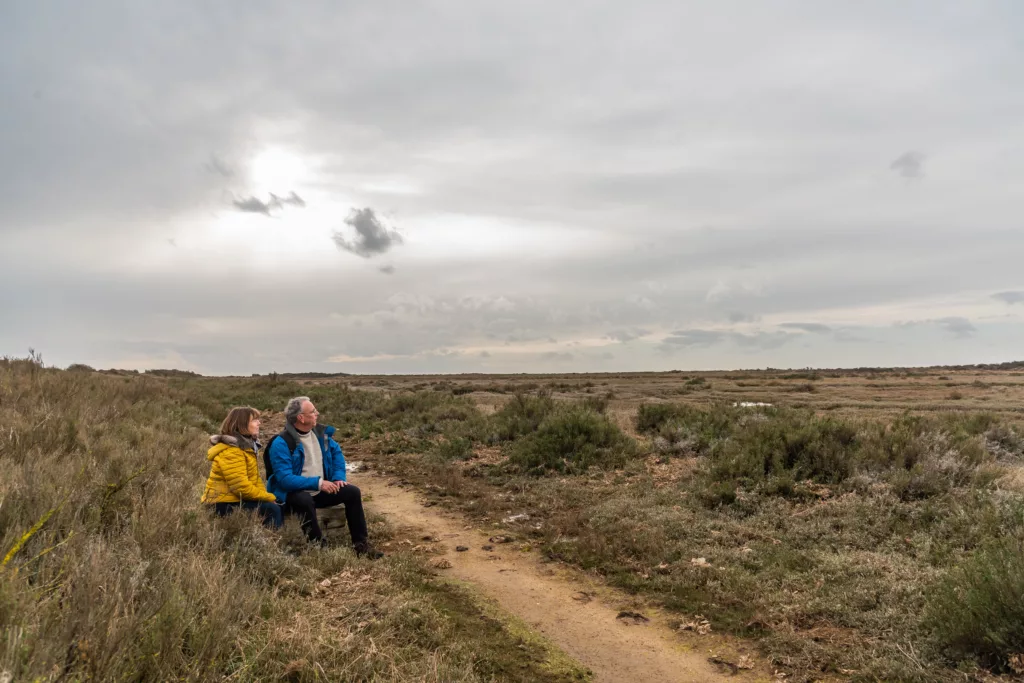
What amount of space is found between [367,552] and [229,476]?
1860mm

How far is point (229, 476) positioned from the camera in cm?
638

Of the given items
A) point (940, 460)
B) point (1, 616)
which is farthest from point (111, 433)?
point (940, 460)

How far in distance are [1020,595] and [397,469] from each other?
11.1 m

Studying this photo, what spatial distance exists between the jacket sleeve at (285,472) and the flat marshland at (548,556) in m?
0.64

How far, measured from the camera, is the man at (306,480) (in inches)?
273

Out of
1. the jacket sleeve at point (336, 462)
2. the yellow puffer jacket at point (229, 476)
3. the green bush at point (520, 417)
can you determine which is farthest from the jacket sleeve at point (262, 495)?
the green bush at point (520, 417)

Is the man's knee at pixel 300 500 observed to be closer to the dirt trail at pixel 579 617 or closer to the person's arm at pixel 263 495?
the person's arm at pixel 263 495

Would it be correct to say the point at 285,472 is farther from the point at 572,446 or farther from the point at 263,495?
the point at 572,446

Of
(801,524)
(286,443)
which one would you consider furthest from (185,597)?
(801,524)

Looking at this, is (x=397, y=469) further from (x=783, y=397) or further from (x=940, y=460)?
(x=783, y=397)

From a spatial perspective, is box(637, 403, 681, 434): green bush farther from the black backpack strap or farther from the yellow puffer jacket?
the yellow puffer jacket

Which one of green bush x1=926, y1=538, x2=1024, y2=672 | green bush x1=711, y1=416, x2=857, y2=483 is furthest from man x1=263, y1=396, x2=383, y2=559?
green bush x1=711, y1=416, x2=857, y2=483

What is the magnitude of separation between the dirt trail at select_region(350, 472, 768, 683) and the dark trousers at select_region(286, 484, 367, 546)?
4.11ft

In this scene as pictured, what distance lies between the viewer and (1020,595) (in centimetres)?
427
